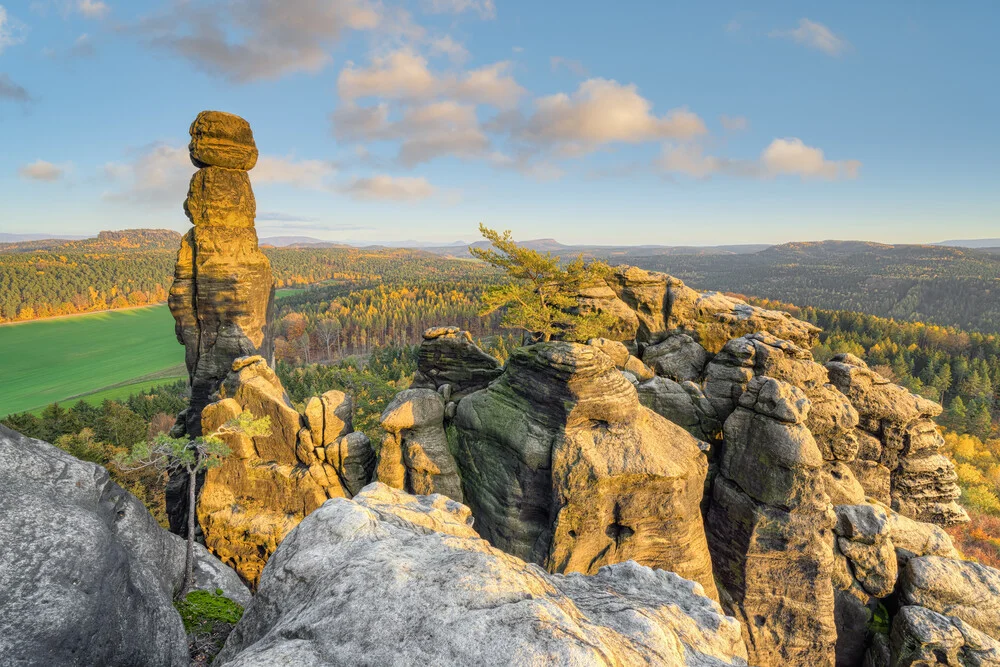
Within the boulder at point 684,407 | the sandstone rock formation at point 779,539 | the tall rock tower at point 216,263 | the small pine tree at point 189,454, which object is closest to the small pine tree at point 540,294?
the boulder at point 684,407

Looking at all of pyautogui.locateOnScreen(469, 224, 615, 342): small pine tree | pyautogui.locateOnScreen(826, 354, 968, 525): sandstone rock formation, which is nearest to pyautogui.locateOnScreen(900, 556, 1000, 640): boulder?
pyautogui.locateOnScreen(826, 354, 968, 525): sandstone rock formation

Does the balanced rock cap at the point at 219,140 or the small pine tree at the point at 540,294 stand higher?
the balanced rock cap at the point at 219,140

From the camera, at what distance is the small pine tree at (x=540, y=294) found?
86.7 feet

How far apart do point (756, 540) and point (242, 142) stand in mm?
35416

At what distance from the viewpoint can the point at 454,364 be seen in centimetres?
2286

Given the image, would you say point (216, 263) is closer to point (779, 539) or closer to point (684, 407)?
point (684, 407)

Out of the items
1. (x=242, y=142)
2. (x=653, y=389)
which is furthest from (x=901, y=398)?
(x=242, y=142)

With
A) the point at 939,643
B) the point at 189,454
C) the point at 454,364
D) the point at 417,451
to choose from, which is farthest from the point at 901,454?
the point at 189,454

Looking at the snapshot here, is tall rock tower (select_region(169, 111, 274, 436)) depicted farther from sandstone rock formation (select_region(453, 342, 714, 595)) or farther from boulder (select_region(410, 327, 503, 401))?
sandstone rock formation (select_region(453, 342, 714, 595))

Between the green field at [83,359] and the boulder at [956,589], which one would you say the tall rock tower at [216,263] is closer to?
the boulder at [956,589]

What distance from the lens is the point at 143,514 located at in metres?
11.6

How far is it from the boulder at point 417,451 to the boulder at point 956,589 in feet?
57.5

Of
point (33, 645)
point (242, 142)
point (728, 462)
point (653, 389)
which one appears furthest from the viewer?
point (242, 142)

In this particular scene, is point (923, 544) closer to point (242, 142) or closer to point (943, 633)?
point (943, 633)
